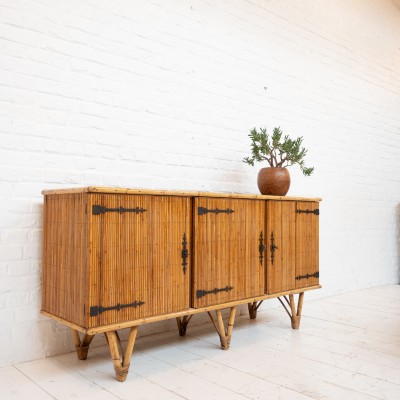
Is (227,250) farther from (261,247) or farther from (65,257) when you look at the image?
(65,257)

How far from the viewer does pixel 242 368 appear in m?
2.05

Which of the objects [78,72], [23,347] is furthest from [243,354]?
[78,72]

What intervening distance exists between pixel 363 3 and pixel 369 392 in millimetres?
4010

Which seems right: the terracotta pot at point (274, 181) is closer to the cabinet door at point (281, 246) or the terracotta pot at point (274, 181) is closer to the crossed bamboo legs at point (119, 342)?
the cabinet door at point (281, 246)

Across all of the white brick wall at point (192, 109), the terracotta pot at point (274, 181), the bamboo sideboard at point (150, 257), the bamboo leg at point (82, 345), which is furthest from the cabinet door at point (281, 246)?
the bamboo leg at point (82, 345)

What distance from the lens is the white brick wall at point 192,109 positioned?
2.17 meters

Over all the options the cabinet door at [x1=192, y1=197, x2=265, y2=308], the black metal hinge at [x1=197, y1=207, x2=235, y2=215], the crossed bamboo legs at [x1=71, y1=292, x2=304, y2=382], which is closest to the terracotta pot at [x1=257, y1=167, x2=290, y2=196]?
the cabinet door at [x1=192, y1=197, x2=265, y2=308]

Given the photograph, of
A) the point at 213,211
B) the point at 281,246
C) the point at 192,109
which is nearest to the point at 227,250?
the point at 213,211

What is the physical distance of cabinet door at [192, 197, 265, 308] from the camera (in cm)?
220

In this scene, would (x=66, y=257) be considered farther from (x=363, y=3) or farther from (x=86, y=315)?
(x=363, y=3)

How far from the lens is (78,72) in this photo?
7.74 feet

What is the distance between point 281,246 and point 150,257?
97 cm

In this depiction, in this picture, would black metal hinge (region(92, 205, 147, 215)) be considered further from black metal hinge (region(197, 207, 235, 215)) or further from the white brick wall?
the white brick wall

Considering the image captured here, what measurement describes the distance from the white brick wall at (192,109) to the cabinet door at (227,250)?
22.6 inches
